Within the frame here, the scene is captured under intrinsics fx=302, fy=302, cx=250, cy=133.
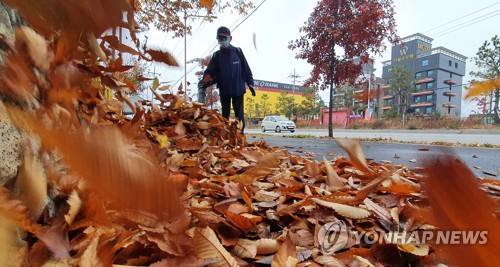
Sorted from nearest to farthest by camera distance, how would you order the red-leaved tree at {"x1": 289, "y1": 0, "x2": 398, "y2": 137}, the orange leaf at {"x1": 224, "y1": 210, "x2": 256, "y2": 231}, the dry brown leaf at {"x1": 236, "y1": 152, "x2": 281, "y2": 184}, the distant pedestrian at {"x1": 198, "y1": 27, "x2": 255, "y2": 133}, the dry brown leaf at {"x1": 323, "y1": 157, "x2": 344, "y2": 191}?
the dry brown leaf at {"x1": 236, "y1": 152, "x2": 281, "y2": 184} → the orange leaf at {"x1": 224, "y1": 210, "x2": 256, "y2": 231} → the dry brown leaf at {"x1": 323, "y1": 157, "x2": 344, "y2": 191} → the distant pedestrian at {"x1": 198, "y1": 27, "x2": 255, "y2": 133} → the red-leaved tree at {"x1": 289, "y1": 0, "x2": 398, "y2": 137}

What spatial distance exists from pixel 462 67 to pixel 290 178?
2.33ft

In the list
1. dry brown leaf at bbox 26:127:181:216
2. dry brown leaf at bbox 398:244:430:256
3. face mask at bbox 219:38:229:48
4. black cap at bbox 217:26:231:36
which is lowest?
dry brown leaf at bbox 398:244:430:256

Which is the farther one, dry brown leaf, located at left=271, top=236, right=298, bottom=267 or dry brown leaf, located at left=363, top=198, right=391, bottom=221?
dry brown leaf, located at left=363, top=198, right=391, bottom=221

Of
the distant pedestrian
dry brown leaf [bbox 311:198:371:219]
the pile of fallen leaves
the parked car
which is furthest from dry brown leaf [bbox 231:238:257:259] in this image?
the parked car

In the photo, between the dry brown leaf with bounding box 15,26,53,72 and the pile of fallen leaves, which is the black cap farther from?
the dry brown leaf with bounding box 15,26,53,72

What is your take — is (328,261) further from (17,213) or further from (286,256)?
(17,213)

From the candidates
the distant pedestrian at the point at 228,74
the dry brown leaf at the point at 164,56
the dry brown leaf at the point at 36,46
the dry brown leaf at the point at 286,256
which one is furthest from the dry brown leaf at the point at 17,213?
the distant pedestrian at the point at 228,74

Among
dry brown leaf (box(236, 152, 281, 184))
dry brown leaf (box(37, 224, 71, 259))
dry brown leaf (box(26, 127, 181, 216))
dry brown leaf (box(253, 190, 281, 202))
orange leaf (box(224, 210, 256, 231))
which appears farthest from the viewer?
dry brown leaf (box(253, 190, 281, 202))

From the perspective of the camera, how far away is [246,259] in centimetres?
65

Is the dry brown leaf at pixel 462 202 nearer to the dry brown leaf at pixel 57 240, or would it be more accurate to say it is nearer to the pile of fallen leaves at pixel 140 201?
the pile of fallen leaves at pixel 140 201

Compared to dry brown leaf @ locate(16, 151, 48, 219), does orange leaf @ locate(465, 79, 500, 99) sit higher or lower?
higher

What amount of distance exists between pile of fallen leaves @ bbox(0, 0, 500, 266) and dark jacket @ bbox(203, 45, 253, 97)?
2.72 meters

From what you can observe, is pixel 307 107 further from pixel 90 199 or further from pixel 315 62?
pixel 90 199

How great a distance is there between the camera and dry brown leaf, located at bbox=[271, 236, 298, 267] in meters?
0.60
